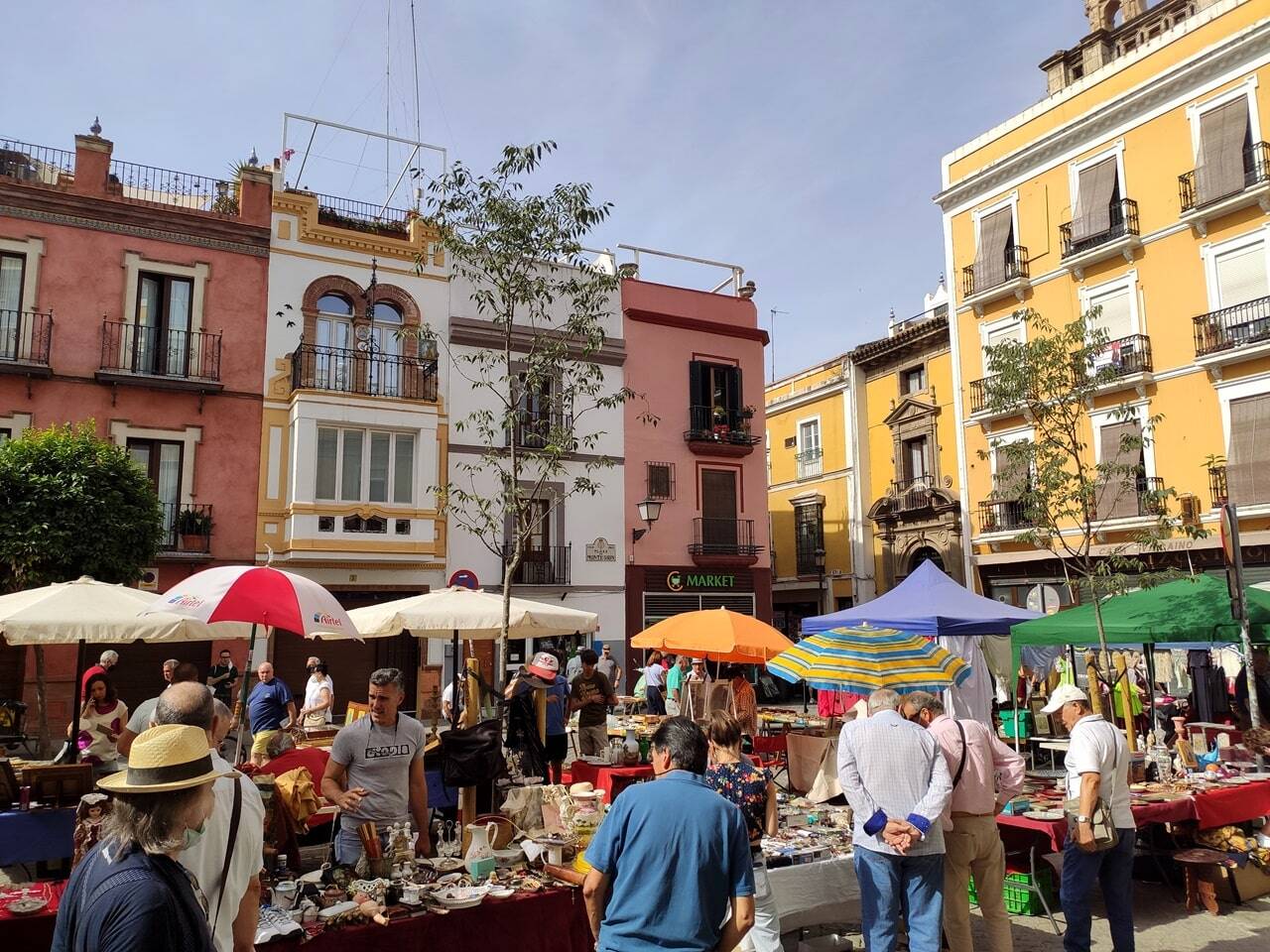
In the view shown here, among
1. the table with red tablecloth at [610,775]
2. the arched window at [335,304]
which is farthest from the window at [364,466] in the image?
the table with red tablecloth at [610,775]

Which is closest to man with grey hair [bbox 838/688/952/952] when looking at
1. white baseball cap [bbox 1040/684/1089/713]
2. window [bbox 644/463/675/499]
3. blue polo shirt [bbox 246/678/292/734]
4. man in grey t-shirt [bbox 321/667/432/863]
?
white baseball cap [bbox 1040/684/1089/713]

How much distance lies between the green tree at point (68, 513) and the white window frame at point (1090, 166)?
22576mm

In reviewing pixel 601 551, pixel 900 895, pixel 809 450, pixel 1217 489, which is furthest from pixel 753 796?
pixel 809 450

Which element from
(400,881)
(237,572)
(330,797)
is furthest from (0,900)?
(237,572)

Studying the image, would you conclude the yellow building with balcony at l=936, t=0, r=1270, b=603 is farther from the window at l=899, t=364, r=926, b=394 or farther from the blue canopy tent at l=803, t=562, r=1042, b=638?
the blue canopy tent at l=803, t=562, r=1042, b=638

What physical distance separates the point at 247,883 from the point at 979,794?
13.6 ft

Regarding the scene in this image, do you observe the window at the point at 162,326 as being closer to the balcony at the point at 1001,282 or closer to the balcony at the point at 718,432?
the balcony at the point at 718,432

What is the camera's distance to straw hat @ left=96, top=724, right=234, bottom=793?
2508 millimetres

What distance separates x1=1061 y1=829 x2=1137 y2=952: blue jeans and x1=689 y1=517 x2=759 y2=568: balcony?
61.4ft

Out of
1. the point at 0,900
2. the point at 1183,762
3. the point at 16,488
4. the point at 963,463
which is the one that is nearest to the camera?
the point at 0,900

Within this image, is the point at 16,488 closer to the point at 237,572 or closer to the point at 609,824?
the point at 237,572

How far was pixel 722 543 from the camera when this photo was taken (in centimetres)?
2492

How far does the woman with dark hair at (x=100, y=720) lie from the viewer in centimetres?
829

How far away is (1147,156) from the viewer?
21766 millimetres
